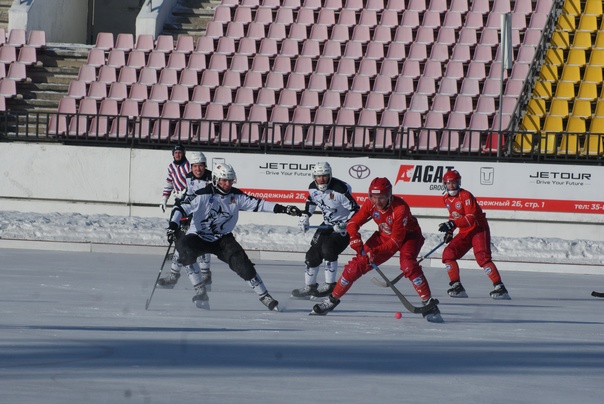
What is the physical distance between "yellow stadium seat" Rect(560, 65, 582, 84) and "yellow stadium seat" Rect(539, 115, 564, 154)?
1.24m

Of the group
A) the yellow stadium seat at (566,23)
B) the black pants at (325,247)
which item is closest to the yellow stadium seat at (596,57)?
the yellow stadium seat at (566,23)

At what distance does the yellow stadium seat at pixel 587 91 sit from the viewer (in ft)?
77.3

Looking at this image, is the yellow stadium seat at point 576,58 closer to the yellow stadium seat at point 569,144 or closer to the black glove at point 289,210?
the yellow stadium seat at point 569,144

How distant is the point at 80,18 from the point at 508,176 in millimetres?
14183

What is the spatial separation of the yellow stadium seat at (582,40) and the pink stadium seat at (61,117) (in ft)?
36.3

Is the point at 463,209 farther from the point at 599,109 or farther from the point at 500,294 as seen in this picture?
the point at 599,109

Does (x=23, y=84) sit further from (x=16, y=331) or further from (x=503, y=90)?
(x=16, y=331)

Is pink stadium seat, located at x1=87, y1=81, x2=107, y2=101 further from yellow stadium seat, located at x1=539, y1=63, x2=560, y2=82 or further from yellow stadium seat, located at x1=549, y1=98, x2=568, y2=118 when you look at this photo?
yellow stadium seat, located at x1=549, y1=98, x2=568, y2=118

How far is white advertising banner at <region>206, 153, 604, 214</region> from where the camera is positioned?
20641mm

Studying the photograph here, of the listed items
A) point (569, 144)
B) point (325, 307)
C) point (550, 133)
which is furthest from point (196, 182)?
point (569, 144)

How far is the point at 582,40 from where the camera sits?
Result: 2483cm

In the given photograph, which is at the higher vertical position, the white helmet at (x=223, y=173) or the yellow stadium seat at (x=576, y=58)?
the yellow stadium seat at (x=576, y=58)

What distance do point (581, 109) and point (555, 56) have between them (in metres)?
1.70

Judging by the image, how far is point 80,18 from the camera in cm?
3000
